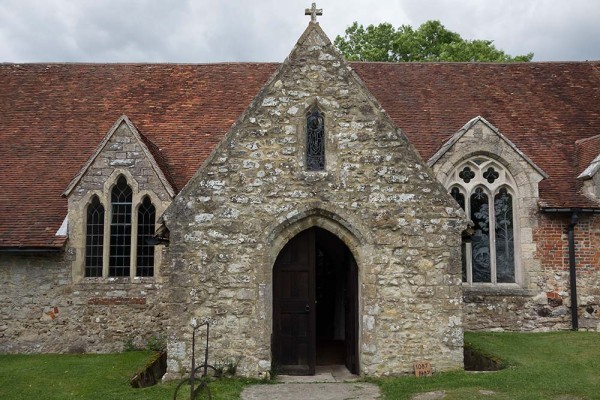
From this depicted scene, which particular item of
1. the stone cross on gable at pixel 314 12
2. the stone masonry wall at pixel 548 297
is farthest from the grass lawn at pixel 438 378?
the stone cross on gable at pixel 314 12

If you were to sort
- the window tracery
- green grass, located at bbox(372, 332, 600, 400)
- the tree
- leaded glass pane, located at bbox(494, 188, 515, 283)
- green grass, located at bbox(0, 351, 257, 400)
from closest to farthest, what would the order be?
green grass, located at bbox(372, 332, 600, 400) < green grass, located at bbox(0, 351, 257, 400) < the window tracery < leaded glass pane, located at bbox(494, 188, 515, 283) < the tree

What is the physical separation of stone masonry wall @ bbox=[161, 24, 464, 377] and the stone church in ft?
0.09

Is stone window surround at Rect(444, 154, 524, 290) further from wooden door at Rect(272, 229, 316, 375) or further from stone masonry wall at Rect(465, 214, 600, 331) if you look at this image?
wooden door at Rect(272, 229, 316, 375)

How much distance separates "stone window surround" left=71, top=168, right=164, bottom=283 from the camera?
524 inches

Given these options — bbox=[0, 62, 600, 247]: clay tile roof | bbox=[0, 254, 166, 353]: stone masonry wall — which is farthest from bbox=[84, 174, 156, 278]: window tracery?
bbox=[0, 62, 600, 247]: clay tile roof

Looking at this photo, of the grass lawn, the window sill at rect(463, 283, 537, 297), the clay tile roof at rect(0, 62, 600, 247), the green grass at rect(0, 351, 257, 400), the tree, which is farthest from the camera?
the tree

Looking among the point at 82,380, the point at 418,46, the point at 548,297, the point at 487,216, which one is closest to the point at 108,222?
the point at 82,380

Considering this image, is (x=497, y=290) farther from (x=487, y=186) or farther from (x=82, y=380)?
(x=82, y=380)

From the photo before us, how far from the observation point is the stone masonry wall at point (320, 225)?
9977 mm

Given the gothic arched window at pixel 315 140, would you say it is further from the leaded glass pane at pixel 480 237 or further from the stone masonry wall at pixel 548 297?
the stone masonry wall at pixel 548 297

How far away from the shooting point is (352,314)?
35.7ft

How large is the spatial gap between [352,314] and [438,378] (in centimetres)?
201

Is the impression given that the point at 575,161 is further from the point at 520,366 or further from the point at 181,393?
the point at 181,393

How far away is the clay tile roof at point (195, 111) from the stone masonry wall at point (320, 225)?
4.19m
